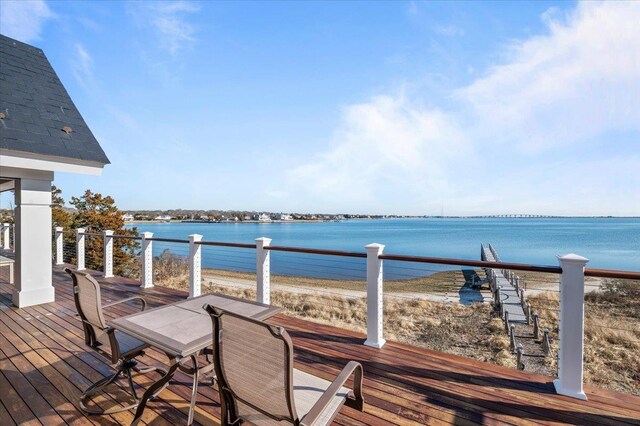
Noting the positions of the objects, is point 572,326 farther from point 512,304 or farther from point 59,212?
point 59,212

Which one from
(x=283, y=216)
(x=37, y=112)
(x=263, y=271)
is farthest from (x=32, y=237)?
(x=283, y=216)

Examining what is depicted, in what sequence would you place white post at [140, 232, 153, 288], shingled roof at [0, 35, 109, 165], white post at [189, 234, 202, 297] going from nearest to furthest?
shingled roof at [0, 35, 109, 165] → white post at [189, 234, 202, 297] → white post at [140, 232, 153, 288]

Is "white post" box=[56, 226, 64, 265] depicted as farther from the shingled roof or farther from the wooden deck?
the wooden deck

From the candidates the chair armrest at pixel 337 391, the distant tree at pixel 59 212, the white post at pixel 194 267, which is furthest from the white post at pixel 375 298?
the distant tree at pixel 59 212

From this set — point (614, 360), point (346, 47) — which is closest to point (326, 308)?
point (614, 360)

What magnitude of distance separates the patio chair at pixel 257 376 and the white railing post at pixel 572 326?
1962mm

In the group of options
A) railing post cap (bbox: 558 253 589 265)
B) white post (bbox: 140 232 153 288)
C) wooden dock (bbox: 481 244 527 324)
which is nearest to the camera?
railing post cap (bbox: 558 253 589 265)

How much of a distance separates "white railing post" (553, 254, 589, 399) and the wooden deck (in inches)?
4.3

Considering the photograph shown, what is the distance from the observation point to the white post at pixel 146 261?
5.66m

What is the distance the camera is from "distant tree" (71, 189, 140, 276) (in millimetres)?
13422

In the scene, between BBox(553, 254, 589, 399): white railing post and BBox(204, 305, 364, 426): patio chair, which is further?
BBox(553, 254, 589, 399): white railing post

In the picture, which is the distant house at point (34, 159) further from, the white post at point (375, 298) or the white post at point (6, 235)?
the white post at point (6, 235)

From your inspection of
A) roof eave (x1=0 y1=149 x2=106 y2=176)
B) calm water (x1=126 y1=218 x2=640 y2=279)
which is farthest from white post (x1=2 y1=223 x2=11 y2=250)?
roof eave (x1=0 y1=149 x2=106 y2=176)

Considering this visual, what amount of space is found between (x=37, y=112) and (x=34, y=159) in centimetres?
122
